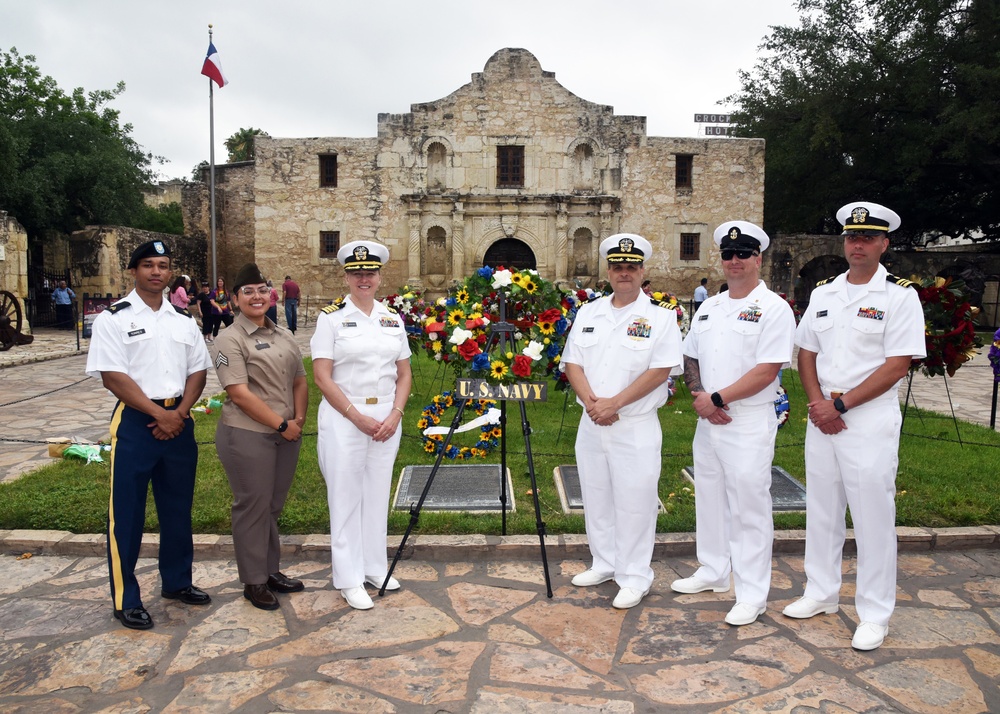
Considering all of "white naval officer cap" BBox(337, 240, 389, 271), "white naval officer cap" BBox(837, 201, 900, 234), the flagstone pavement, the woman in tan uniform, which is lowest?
the flagstone pavement

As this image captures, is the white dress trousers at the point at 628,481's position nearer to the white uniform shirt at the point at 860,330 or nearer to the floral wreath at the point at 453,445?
the white uniform shirt at the point at 860,330

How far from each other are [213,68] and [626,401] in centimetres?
2330

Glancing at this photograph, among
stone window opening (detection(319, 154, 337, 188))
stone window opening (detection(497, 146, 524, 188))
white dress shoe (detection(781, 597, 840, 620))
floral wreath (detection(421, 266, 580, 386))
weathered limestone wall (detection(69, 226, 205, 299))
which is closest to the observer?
white dress shoe (detection(781, 597, 840, 620))

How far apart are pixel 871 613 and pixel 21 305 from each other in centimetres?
1872

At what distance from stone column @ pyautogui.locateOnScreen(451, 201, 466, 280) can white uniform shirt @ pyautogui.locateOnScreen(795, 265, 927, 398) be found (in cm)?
2201

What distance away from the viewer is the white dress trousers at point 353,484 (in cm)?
442

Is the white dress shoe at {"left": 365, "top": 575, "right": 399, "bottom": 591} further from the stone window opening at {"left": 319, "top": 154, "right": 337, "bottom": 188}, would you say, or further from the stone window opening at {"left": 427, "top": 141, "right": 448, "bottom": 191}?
the stone window opening at {"left": 319, "top": 154, "right": 337, "bottom": 188}

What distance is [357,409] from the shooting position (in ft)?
14.6

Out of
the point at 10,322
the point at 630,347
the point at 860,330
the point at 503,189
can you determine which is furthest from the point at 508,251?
the point at 860,330

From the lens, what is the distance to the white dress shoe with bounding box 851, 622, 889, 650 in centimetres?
391

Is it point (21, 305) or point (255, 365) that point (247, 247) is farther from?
point (255, 365)

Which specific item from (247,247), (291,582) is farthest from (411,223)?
(291,582)

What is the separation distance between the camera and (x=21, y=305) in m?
17.3

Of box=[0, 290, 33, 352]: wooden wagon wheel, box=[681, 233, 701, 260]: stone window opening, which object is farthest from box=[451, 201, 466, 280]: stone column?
box=[0, 290, 33, 352]: wooden wagon wheel
